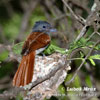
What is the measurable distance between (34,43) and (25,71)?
679 mm

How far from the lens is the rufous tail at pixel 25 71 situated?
4.40m

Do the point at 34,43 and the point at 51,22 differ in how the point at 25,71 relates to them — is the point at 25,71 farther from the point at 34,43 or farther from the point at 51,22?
the point at 51,22

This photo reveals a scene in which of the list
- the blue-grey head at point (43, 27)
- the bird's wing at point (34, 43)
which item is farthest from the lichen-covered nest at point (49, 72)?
the blue-grey head at point (43, 27)

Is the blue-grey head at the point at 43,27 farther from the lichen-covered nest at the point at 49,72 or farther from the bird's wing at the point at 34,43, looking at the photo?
the lichen-covered nest at the point at 49,72

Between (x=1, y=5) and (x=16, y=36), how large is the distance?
1.93 m

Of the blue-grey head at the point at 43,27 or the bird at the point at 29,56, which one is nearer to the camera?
the bird at the point at 29,56

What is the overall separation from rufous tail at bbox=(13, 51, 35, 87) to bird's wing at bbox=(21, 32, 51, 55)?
13cm

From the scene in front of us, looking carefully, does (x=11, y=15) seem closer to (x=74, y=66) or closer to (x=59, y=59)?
(x=74, y=66)

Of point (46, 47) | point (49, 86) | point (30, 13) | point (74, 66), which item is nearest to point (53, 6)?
point (30, 13)

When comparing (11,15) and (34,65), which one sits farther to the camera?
(11,15)

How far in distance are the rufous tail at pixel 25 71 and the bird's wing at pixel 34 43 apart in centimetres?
13

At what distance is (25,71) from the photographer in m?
4.58

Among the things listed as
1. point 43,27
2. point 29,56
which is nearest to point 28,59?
point 29,56

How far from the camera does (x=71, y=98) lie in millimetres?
5875
